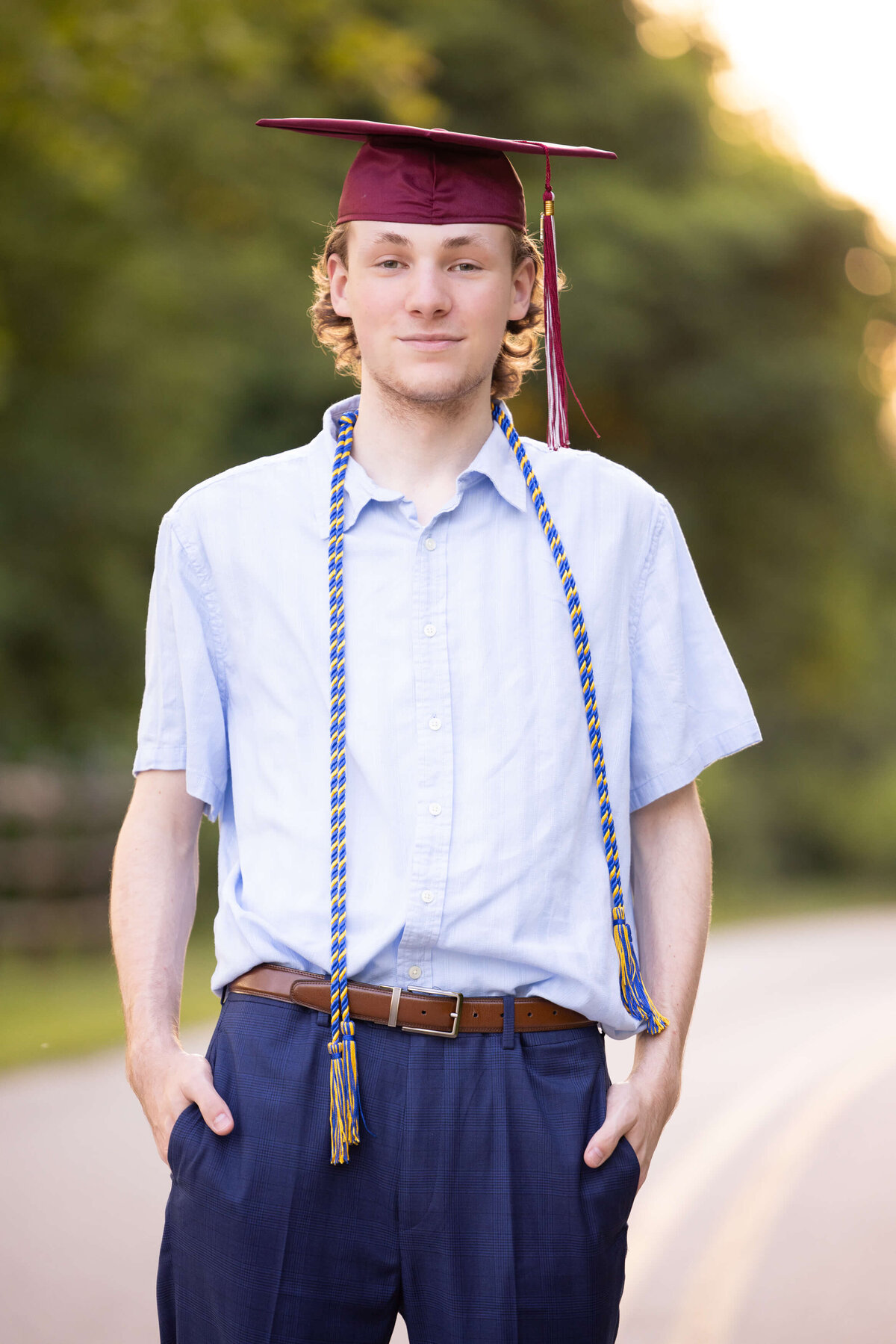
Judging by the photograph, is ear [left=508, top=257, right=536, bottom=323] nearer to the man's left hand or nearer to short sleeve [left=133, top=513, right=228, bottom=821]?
short sleeve [left=133, top=513, right=228, bottom=821]

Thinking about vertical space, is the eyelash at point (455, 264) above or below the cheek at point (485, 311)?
above

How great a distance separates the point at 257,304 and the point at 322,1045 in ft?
42.3

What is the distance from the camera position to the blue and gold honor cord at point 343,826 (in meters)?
2.12

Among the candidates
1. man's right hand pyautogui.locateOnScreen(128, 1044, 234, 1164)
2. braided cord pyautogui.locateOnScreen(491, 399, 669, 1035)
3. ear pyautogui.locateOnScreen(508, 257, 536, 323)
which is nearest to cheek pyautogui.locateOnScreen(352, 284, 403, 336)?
ear pyautogui.locateOnScreen(508, 257, 536, 323)

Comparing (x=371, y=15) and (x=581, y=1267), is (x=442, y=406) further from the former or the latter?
(x=371, y=15)

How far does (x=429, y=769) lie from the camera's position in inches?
86.7

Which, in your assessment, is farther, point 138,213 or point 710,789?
point 710,789

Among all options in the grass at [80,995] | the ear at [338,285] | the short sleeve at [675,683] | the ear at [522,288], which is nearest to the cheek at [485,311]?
the ear at [522,288]

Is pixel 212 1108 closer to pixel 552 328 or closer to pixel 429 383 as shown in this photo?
pixel 429 383

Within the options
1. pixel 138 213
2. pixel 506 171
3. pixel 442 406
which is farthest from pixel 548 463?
pixel 138 213

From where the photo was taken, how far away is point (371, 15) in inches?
593

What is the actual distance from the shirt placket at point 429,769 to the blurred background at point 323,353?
585 centimetres

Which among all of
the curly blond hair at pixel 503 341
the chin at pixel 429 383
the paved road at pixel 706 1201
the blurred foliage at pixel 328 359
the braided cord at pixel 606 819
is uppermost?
the blurred foliage at pixel 328 359

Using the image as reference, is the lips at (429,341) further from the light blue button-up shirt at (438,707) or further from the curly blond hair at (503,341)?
the curly blond hair at (503,341)
